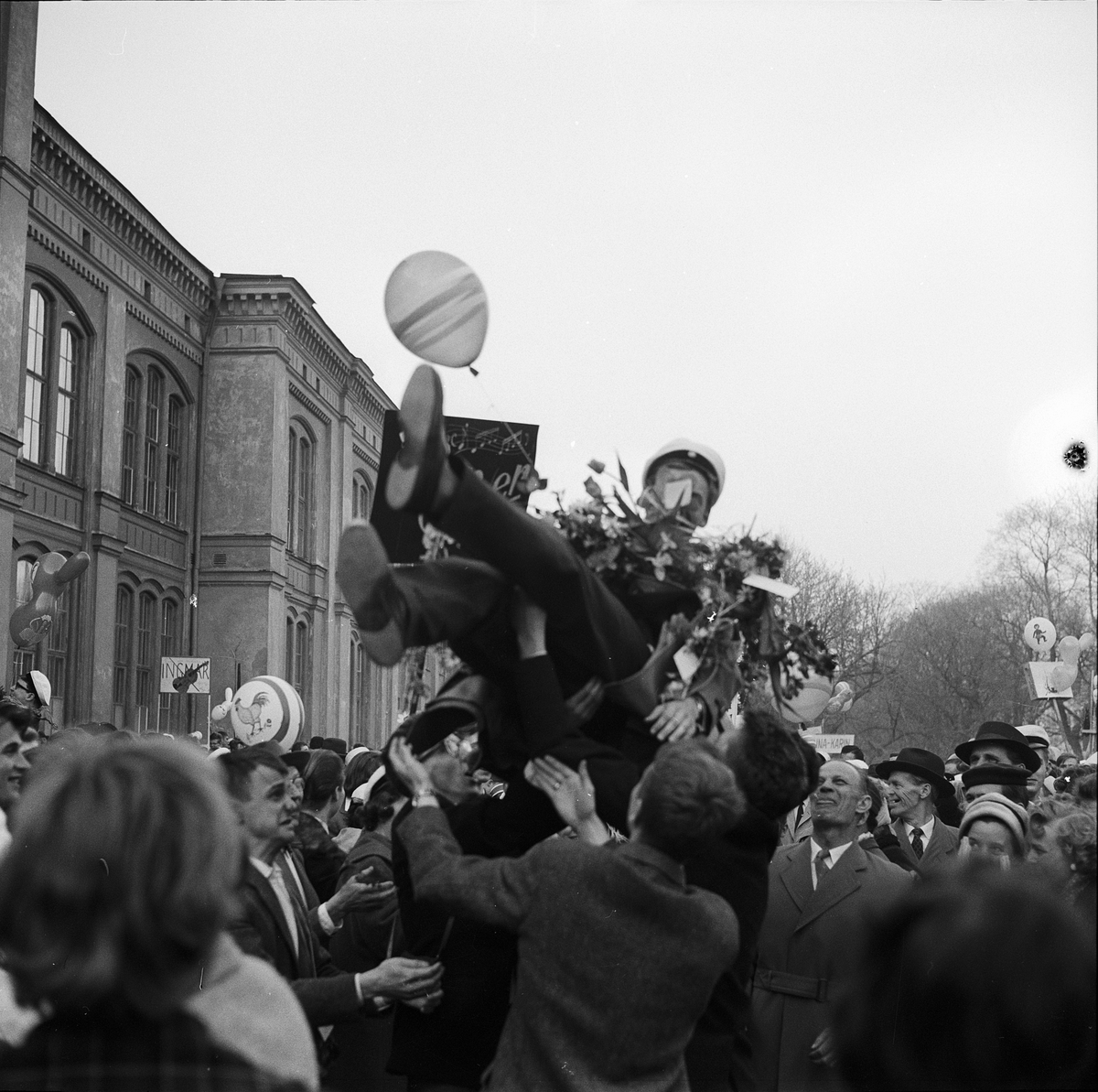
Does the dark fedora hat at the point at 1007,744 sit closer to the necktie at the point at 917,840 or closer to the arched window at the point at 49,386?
the necktie at the point at 917,840

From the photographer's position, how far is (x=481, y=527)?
312 centimetres

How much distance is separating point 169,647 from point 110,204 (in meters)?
9.87

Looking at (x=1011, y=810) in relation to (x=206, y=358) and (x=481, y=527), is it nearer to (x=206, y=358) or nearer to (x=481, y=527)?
(x=481, y=527)

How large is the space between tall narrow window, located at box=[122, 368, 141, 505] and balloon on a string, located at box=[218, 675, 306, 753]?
18892mm

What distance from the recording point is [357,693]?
131 feet

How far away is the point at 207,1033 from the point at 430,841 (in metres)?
1.67

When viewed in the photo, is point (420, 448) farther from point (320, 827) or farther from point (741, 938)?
point (320, 827)

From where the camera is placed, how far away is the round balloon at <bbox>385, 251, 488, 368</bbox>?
367 cm

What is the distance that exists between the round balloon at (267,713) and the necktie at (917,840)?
469 cm

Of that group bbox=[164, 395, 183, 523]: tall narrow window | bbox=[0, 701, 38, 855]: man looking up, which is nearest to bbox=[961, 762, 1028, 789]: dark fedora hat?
bbox=[0, 701, 38, 855]: man looking up

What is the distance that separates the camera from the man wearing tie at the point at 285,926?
3771 millimetres

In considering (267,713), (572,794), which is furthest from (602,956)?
(267,713)

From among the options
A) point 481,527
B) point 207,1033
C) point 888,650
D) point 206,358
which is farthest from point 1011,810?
point 888,650

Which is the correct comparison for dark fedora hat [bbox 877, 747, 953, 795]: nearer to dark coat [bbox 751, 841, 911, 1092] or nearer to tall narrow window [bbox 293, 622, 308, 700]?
dark coat [bbox 751, 841, 911, 1092]
